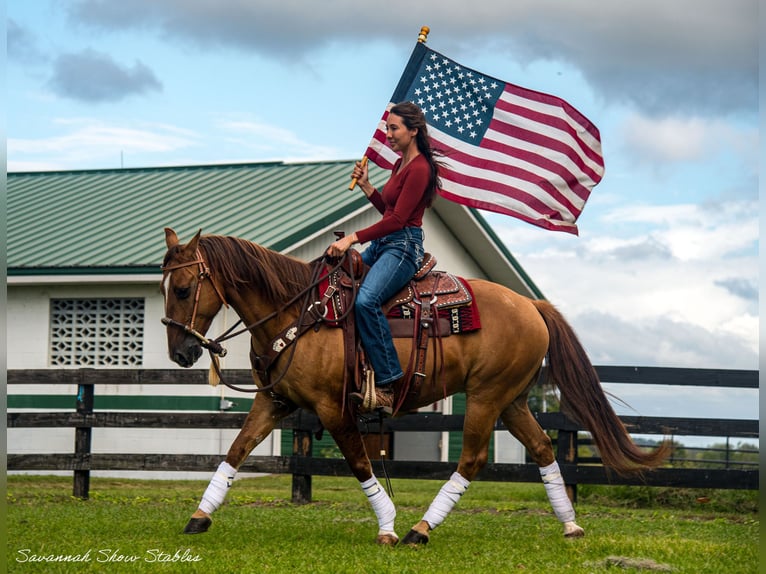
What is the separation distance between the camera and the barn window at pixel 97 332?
16906 millimetres

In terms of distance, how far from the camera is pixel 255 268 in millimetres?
7391

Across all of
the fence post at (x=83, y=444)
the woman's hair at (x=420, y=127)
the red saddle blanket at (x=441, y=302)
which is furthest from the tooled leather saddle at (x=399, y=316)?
the fence post at (x=83, y=444)

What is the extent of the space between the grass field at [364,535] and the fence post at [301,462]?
0.23 meters

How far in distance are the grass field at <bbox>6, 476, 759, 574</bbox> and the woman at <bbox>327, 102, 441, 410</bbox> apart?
52.3 inches

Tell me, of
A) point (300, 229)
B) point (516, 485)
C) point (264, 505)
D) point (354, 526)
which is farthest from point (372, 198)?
point (516, 485)

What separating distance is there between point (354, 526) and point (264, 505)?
118 inches

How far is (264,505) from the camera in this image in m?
11.3

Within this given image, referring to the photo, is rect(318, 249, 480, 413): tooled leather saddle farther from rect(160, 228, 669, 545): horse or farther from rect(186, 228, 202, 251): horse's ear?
rect(186, 228, 202, 251): horse's ear

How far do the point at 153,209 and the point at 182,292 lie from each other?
516 inches

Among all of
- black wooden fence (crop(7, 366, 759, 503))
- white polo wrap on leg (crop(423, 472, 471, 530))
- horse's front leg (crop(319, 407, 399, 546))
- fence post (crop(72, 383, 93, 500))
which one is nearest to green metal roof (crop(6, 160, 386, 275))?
fence post (crop(72, 383, 93, 500))

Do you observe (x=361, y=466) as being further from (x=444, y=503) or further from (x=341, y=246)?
(x=341, y=246)

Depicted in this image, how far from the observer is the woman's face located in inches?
295

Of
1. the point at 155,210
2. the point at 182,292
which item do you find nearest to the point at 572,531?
the point at 182,292

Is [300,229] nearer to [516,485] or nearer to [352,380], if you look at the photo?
[516,485]
